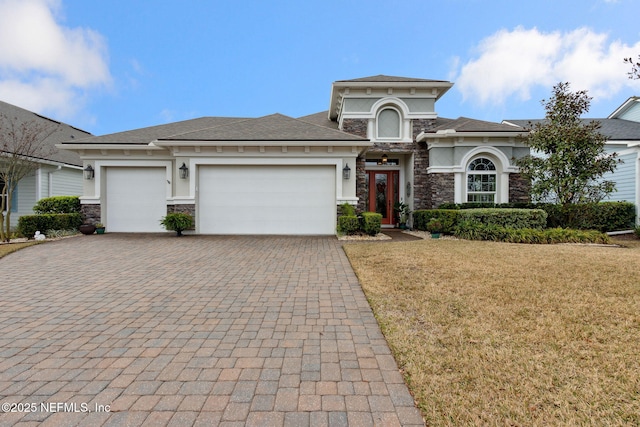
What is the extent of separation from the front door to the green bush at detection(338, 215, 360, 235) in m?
4.20

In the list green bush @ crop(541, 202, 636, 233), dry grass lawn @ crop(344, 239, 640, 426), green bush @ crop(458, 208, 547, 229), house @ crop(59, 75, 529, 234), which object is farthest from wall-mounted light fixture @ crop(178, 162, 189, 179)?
green bush @ crop(541, 202, 636, 233)

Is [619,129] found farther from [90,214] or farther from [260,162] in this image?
[90,214]

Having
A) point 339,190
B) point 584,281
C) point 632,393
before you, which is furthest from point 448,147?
point 632,393

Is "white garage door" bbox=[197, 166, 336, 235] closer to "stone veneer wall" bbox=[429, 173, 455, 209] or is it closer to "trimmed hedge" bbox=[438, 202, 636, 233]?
"stone veneer wall" bbox=[429, 173, 455, 209]

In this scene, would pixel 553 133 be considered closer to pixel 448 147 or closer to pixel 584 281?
pixel 448 147

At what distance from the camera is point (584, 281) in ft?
15.0

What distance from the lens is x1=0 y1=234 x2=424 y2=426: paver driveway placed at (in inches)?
75.5

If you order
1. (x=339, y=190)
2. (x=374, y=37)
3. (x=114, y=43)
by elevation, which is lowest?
(x=339, y=190)

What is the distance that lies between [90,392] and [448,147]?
42.0ft

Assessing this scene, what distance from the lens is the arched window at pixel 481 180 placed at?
39.2 feet

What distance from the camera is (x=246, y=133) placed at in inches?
419

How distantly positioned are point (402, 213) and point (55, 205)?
13.7 m

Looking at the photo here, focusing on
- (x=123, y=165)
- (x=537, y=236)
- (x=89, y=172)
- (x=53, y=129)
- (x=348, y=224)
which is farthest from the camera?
(x=53, y=129)

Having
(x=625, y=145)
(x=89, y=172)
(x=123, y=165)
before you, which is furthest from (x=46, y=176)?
(x=625, y=145)
